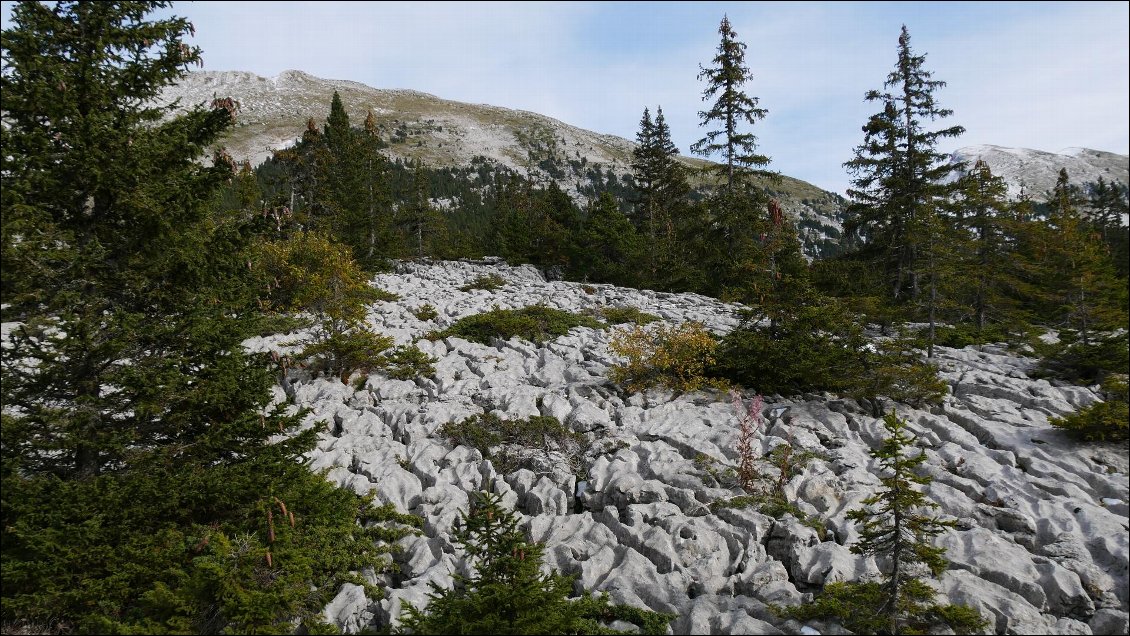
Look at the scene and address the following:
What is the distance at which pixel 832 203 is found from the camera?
627ft

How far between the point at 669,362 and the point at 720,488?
4.41 metres

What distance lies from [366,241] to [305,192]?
522cm

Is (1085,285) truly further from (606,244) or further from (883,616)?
(606,244)

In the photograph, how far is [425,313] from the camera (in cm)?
1964

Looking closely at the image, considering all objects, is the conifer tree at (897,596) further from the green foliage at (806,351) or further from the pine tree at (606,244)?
the pine tree at (606,244)

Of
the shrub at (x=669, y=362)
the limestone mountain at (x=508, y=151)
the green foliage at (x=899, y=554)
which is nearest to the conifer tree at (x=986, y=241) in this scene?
the shrub at (x=669, y=362)

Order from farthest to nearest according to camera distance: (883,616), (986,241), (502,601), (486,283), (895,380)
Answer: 1. (486,283)
2. (986,241)
3. (895,380)
4. (883,616)
5. (502,601)

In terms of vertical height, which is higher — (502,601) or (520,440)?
(502,601)

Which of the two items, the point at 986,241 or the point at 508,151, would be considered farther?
the point at 508,151

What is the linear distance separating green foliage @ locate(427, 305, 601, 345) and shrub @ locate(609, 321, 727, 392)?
4320 millimetres

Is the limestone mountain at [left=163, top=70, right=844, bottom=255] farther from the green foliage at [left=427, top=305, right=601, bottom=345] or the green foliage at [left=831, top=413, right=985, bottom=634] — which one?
the green foliage at [left=831, top=413, right=985, bottom=634]

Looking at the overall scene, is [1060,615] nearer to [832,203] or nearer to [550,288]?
[550,288]

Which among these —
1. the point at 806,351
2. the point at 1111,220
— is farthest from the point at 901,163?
the point at 1111,220

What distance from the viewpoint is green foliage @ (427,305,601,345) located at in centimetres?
1675
